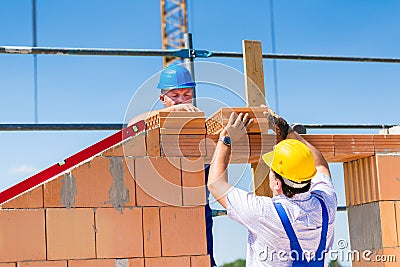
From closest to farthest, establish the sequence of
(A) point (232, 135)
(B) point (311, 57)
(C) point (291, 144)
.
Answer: (C) point (291, 144), (A) point (232, 135), (B) point (311, 57)

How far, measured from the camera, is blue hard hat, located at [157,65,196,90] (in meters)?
4.91

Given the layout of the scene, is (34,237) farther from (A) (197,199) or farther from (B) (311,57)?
(B) (311,57)

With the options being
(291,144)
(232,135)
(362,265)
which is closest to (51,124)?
(232,135)

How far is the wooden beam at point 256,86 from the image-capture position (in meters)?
4.84

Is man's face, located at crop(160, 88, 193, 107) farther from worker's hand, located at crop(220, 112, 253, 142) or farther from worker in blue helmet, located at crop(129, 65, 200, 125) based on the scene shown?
worker's hand, located at crop(220, 112, 253, 142)

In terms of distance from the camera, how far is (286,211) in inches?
139

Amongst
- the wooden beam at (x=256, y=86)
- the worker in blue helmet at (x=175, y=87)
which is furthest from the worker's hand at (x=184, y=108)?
the wooden beam at (x=256, y=86)

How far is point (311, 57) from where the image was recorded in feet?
19.9

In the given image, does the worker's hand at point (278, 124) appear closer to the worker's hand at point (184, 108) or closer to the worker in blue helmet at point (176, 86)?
the worker's hand at point (184, 108)

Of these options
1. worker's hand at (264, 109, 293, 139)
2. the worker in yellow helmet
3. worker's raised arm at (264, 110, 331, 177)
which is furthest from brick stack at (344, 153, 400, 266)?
the worker in yellow helmet

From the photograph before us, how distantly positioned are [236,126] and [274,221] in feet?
3.12

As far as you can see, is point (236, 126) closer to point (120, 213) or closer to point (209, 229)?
point (209, 229)

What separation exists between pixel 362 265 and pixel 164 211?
1739 millimetres

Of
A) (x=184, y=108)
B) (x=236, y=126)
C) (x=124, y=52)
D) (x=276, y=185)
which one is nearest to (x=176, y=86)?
(x=184, y=108)
